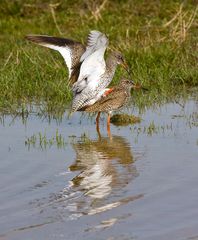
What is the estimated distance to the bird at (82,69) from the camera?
394 inches

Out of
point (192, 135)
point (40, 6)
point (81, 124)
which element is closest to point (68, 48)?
point (81, 124)

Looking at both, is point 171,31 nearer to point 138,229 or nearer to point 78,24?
point 78,24

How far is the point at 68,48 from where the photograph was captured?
1003 centimetres

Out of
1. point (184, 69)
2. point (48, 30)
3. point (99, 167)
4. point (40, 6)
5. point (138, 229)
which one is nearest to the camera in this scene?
point (138, 229)

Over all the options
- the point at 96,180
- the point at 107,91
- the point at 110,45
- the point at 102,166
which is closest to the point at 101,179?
the point at 96,180

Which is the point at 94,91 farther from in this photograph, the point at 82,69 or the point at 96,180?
the point at 96,180

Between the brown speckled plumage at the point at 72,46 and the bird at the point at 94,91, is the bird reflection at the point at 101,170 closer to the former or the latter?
the bird at the point at 94,91

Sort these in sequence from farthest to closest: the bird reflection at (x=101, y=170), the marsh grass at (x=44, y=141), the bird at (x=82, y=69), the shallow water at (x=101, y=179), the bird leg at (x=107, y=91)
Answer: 1. the bird leg at (x=107, y=91)
2. the bird at (x=82, y=69)
3. the marsh grass at (x=44, y=141)
4. the bird reflection at (x=101, y=170)
5. the shallow water at (x=101, y=179)

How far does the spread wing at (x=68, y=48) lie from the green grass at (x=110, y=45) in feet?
2.54

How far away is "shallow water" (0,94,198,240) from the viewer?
6.19 metres

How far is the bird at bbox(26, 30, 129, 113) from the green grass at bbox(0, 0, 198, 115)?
0.61 m

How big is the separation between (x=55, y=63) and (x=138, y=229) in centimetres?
637

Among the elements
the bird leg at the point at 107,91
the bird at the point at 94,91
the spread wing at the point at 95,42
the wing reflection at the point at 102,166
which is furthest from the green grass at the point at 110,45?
the wing reflection at the point at 102,166

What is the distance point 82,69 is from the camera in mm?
10016
